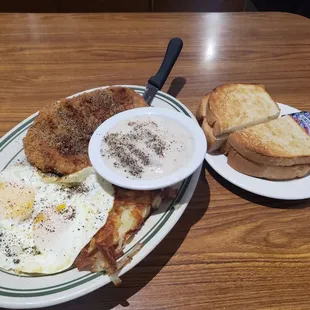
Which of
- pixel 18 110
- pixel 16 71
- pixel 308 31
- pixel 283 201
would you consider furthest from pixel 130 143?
pixel 308 31

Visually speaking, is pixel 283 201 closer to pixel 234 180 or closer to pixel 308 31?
pixel 234 180

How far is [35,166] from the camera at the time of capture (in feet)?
4.13

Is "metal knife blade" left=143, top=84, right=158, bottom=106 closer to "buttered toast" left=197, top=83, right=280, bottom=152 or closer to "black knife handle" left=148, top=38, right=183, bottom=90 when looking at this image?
"black knife handle" left=148, top=38, right=183, bottom=90

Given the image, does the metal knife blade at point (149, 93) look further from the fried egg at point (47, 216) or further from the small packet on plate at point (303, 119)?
the small packet on plate at point (303, 119)

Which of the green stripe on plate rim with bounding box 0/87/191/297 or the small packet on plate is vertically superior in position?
the small packet on plate

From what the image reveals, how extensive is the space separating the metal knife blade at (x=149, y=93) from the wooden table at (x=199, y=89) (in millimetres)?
278

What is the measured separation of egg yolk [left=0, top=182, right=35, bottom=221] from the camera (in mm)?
1100

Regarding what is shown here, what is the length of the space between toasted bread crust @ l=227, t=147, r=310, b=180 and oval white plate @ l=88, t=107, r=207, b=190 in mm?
264

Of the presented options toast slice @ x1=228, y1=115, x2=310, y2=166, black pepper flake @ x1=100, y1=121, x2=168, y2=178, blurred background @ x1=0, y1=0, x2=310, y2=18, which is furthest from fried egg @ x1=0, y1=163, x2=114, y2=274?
blurred background @ x1=0, y1=0, x2=310, y2=18

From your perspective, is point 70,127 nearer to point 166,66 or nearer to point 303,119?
point 166,66

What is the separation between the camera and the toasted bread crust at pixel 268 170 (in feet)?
4.42

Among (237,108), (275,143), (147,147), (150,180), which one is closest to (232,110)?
(237,108)

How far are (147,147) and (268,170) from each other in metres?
0.50

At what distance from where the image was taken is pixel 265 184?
134 centimetres
